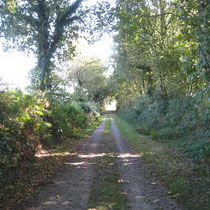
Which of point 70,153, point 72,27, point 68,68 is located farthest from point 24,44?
point 68,68

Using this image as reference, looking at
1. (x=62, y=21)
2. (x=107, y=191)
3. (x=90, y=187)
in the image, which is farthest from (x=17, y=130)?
(x=62, y=21)

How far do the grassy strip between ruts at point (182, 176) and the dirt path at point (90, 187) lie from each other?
0.32 meters

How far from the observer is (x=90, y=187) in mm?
5727

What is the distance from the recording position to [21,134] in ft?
23.8

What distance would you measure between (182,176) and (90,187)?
10.2ft

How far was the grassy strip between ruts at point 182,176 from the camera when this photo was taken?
484 cm

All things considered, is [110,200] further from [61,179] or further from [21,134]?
[21,134]

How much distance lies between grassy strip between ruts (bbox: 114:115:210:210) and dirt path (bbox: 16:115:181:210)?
315mm

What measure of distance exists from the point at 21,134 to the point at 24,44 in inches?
555

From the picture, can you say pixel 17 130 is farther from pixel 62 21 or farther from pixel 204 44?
pixel 62 21

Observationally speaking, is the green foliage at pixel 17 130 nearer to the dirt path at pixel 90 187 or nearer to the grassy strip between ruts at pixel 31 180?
the grassy strip between ruts at pixel 31 180

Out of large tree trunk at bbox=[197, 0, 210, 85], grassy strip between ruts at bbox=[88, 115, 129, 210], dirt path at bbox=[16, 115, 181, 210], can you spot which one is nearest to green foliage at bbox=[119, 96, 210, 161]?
large tree trunk at bbox=[197, 0, 210, 85]

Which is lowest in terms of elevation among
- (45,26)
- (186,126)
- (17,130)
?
(186,126)

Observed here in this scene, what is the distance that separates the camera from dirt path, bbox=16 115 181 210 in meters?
4.64
